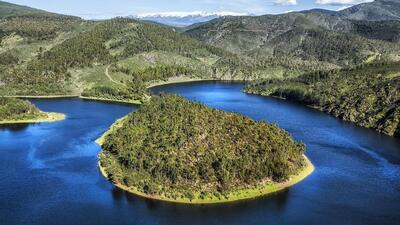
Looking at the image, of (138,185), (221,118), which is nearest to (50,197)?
(138,185)

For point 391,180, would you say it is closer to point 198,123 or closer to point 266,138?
point 266,138

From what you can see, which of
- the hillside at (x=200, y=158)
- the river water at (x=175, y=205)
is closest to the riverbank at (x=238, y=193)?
the hillside at (x=200, y=158)

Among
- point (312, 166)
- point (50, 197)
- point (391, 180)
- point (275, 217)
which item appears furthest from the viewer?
point (312, 166)

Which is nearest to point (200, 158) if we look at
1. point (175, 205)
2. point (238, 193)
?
point (238, 193)

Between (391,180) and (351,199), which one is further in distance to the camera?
(391,180)

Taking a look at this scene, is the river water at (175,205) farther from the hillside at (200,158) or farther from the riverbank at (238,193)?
the hillside at (200,158)

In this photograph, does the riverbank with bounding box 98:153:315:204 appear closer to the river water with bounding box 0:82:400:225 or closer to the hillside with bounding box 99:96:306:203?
the hillside with bounding box 99:96:306:203

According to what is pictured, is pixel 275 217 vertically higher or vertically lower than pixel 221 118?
lower

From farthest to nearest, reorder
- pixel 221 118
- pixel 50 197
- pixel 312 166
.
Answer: pixel 221 118 → pixel 312 166 → pixel 50 197

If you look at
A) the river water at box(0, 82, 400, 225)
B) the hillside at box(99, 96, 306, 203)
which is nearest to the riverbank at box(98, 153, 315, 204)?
the hillside at box(99, 96, 306, 203)
